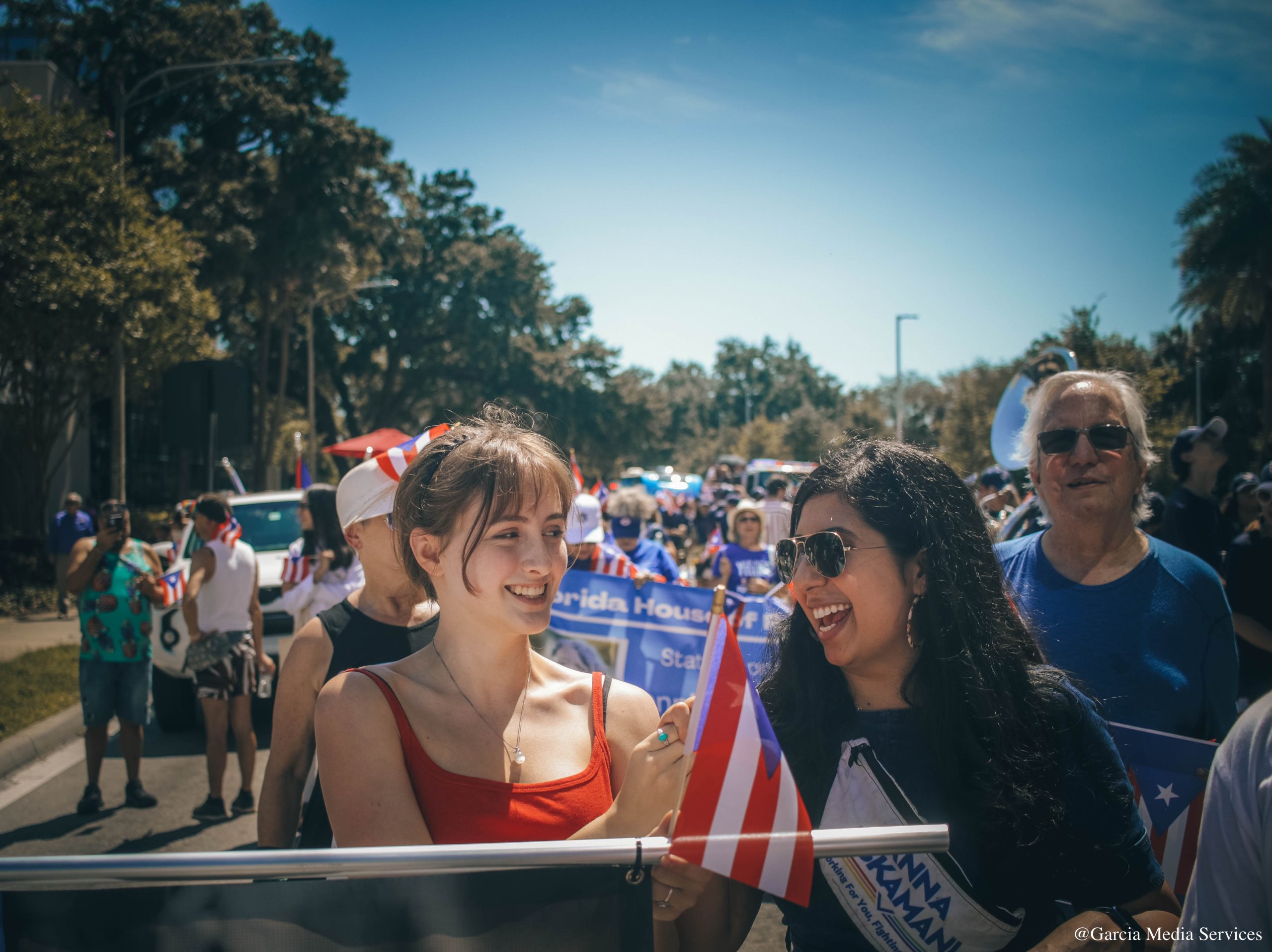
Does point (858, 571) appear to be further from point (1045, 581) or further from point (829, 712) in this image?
point (1045, 581)

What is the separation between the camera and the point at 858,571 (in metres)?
1.90

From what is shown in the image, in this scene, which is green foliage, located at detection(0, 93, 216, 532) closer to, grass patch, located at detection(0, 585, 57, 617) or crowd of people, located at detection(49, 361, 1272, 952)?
grass patch, located at detection(0, 585, 57, 617)

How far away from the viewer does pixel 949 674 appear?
1813 mm

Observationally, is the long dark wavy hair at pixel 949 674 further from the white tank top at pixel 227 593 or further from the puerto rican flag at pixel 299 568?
the white tank top at pixel 227 593

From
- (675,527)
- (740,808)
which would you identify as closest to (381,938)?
(740,808)

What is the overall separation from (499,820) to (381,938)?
340mm

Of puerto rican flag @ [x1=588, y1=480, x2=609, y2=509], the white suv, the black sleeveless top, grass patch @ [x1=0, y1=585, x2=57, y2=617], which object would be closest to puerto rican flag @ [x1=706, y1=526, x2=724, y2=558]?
puerto rican flag @ [x1=588, y1=480, x2=609, y2=509]

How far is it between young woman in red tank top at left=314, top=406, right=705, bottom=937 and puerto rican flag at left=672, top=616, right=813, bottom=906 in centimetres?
14

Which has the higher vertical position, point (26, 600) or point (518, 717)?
point (518, 717)

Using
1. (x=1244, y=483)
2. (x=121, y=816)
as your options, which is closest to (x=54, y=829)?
(x=121, y=816)

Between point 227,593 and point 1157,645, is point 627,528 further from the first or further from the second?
point 1157,645

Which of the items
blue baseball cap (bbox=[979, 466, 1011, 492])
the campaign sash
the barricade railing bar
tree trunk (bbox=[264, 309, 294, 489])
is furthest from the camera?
tree trunk (bbox=[264, 309, 294, 489])

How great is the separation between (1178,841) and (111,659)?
19.6 feet

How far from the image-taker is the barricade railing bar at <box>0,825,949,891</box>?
1396 mm
